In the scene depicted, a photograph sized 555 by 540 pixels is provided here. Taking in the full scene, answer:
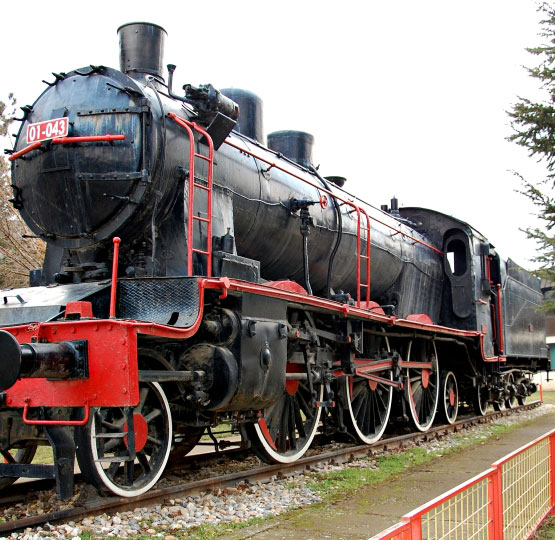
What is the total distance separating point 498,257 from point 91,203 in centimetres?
1006

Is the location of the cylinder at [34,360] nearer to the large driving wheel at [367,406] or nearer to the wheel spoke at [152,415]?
the wheel spoke at [152,415]

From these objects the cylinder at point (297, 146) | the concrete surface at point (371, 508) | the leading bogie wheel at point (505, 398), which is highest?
the cylinder at point (297, 146)

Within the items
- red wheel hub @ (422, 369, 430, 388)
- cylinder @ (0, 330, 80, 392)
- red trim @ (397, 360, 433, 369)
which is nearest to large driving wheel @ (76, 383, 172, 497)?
cylinder @ (0, 330, 80, 392)

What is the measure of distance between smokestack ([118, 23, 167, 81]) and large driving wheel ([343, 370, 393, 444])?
443cm

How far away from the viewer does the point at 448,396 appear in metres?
11.8

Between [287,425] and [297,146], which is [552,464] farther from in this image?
[297,146]

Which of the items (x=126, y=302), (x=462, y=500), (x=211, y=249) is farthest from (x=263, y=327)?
(x=462, y=500)

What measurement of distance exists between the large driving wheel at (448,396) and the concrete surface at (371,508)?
3.02m

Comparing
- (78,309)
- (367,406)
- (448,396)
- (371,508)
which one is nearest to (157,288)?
(78,309)

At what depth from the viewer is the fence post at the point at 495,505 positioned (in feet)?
12.5

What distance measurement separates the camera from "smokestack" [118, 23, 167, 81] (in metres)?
6.17

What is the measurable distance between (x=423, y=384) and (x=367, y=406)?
66.0 inches

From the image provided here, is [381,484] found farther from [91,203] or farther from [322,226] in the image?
[91,203]

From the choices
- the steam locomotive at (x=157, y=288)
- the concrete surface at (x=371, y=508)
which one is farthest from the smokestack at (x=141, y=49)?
the concrete surface at (x=371, y=508)
